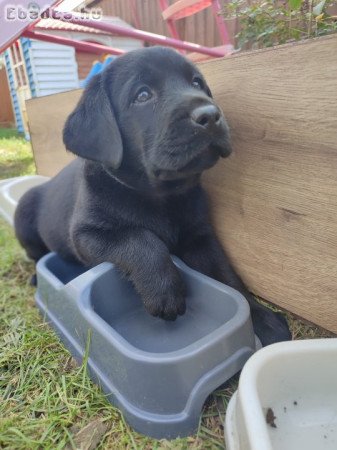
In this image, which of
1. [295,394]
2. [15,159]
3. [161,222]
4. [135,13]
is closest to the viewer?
[295,394]

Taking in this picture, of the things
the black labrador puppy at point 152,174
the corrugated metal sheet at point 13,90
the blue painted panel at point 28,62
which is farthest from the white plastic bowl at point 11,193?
the corrugated metal sheet at point 13,90

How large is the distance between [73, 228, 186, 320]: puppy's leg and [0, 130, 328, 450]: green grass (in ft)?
1.10

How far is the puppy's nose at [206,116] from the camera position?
3.92 ft

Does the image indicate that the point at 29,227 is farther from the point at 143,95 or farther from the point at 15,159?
the point at 15,159

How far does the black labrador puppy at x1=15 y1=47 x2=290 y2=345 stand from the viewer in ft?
4.18

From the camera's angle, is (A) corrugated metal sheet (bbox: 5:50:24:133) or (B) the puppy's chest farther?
(A) corrugated metal sheet (bbox: 5:50:24:133)

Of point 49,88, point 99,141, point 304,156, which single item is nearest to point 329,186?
point 304,156

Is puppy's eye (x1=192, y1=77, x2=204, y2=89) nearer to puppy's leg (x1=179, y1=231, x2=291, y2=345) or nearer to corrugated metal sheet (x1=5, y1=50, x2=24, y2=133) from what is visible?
puppy's leg (x1=179, y1=231, x2=291, y2=345)

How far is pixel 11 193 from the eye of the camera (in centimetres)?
299

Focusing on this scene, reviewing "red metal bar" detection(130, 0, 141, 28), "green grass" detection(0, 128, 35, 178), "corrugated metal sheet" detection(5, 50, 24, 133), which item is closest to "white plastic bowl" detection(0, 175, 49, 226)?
"green grass" detection(0, 128, 35, 178)

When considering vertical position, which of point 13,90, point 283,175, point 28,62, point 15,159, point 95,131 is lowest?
point 15,159

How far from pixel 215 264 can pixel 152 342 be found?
422 millimetres

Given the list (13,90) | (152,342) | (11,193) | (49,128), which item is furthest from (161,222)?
(13,90)

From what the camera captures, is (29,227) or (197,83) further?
(29,227)
